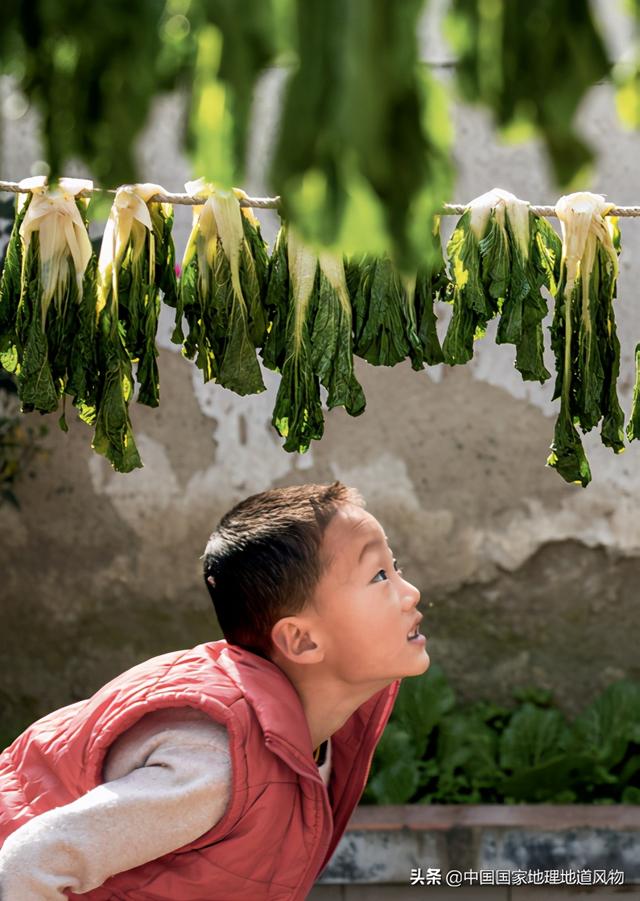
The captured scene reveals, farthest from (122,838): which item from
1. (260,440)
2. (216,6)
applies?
(260,440)

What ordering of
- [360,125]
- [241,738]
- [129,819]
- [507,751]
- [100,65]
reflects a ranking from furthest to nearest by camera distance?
1. [507,751]
2. [241,738]
3. [129,819]
4. [100,65]
5. [360,125]

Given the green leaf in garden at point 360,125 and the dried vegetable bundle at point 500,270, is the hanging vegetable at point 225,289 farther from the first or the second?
the green leaf in garden at point 360,125

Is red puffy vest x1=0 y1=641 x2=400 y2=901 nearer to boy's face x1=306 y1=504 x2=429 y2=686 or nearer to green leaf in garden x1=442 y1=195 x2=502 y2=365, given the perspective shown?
boy's face x1=306 y1=504 x2=429 y2=686

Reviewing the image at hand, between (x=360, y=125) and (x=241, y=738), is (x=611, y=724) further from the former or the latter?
(x=360, y=125)

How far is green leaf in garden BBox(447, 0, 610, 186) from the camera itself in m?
0.67

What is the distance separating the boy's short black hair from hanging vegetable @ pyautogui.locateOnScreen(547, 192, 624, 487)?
0.39 m

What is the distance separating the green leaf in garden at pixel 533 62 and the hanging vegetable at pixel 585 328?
133cm

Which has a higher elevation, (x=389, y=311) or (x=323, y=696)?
(x=389, y=311)

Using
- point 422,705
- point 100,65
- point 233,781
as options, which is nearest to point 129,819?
point 233,781

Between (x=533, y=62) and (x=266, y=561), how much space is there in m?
1.39

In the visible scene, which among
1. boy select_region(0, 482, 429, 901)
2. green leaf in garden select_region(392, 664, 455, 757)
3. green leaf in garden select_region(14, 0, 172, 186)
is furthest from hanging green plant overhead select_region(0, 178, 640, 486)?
green leaf in garden select_region(392, 664, 455, 757)

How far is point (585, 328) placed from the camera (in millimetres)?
2074

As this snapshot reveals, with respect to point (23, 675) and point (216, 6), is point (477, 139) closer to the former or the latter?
point (23, 675)

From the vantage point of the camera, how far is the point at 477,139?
14.4 ft
